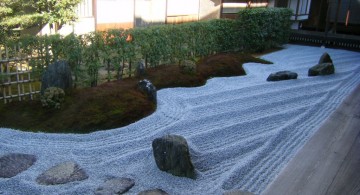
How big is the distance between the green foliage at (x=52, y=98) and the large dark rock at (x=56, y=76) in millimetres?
302

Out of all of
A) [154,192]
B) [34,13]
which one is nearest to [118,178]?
[154,192]

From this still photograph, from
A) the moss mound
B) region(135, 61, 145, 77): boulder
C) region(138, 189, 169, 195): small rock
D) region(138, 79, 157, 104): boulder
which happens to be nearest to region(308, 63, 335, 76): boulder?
region(135, 61, 145, 77): boulder

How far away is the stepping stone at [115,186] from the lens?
3414mm

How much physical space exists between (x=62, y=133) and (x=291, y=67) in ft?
25.3

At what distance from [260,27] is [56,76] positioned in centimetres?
905

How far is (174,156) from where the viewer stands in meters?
3.82

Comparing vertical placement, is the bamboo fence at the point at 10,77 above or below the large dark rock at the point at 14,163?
above

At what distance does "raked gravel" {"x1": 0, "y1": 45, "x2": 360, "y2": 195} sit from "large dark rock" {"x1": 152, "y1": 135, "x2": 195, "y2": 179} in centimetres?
8

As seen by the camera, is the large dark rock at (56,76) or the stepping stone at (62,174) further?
the large dark rock at (56,76)

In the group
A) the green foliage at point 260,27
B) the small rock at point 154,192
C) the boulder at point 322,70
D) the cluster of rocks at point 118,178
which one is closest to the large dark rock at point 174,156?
the cluster of rocks at point 118,178

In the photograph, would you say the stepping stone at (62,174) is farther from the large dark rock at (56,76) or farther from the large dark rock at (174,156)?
the large dark rock at (56,76)

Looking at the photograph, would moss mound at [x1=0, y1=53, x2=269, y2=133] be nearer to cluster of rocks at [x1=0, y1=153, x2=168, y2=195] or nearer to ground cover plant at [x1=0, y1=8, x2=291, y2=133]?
ground cover plant at [x1=0, y1=8, x2=291, y2=133]

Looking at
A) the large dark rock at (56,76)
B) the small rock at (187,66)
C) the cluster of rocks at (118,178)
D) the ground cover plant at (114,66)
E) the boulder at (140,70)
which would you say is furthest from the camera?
the small rock at (187,66)

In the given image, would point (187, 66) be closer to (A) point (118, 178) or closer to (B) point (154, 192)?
(A) point (118, 178)
